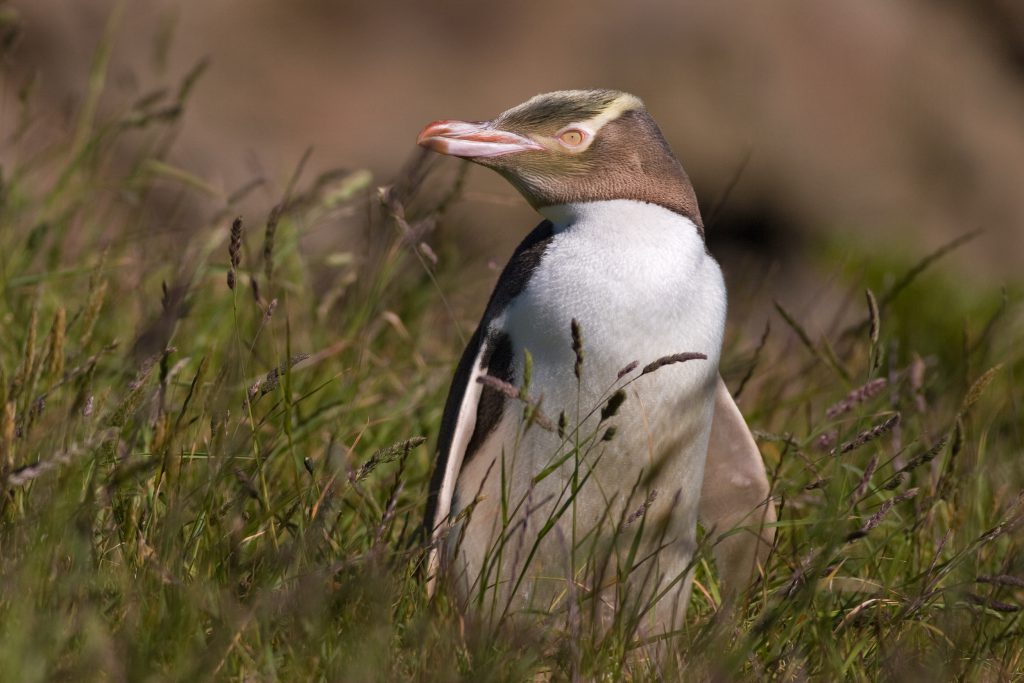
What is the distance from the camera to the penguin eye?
280 cm

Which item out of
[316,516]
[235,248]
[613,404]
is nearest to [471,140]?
[235,248]

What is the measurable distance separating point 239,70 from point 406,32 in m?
0.97

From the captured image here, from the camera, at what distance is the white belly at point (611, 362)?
2717 millimetres

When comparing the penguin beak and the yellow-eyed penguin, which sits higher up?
the penguin beak

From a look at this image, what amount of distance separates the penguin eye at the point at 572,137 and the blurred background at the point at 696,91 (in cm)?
372

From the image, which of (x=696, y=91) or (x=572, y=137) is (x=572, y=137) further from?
(x=696, y=91)

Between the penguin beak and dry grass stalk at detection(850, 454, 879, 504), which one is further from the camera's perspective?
the penguin beak

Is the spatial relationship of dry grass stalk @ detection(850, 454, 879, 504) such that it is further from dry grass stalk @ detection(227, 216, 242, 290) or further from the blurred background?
the blurred background

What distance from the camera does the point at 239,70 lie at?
23.2 ft

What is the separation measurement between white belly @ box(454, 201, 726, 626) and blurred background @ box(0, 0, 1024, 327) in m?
3.70

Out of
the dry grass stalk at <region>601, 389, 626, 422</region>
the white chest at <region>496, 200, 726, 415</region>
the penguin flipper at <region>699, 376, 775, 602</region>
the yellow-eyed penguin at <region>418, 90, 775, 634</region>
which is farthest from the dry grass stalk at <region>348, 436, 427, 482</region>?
the penguin flipper at <region>699, 376, 775, 602</region>

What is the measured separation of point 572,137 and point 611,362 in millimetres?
487

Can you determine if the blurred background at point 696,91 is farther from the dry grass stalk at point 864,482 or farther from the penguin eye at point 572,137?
the dry grass stalk at point 864,482

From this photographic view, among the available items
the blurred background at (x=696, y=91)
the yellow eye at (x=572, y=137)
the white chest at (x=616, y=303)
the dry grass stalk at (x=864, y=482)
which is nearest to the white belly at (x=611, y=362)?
the white chest at (x=616, y=303)
